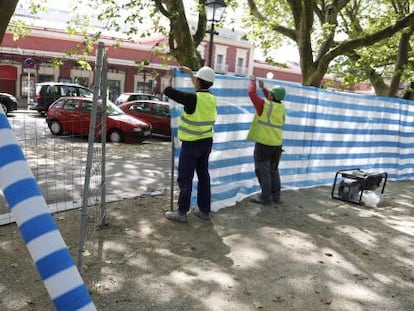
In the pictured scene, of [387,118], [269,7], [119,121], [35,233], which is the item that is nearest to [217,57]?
[269,7]

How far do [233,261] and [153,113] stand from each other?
13045 mm

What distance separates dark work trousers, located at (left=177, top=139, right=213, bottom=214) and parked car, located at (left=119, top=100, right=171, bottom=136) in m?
11.3

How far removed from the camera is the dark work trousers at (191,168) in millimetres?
5375

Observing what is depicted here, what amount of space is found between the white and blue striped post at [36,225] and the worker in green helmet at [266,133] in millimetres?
4891

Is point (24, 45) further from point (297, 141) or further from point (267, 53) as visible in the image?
point (297, 141)

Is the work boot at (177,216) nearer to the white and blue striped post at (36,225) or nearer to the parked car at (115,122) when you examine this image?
the white and blue striped post at (36,225)

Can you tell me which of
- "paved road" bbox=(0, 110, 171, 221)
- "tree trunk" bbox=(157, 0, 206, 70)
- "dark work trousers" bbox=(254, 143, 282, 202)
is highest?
"tree trunk" bbox=(157, 0, 206, 70)

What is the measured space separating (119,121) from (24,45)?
2160cm

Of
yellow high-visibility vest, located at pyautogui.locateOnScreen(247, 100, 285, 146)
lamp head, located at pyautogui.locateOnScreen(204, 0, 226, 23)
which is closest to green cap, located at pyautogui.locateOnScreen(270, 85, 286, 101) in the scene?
yellow high-visibility vest, located at pyautogui.locateOnScreen(247, 100, 285, 146)

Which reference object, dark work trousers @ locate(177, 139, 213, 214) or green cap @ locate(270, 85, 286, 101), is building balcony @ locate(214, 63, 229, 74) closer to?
green cap @ locate(270, 85, 286, 101)

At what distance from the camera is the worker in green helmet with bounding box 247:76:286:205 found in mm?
6457

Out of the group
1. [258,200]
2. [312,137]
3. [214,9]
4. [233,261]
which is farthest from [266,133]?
[214,9]

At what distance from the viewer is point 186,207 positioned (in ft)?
18.2

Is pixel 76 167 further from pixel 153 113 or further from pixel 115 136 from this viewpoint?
pixel 153 113
